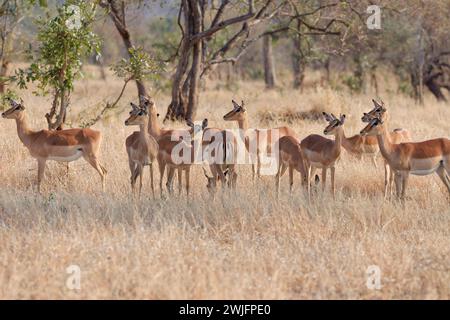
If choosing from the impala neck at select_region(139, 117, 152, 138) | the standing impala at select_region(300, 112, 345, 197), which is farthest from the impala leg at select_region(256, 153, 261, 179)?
the impala neck at select_region(139, 117, 152, 138)

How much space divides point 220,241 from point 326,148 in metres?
2.71

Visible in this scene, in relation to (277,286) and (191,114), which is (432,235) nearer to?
(277,286)

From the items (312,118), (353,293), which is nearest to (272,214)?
(353,293)

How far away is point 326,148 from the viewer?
29.4 ft

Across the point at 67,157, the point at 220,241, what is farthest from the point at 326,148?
the point at 67,157

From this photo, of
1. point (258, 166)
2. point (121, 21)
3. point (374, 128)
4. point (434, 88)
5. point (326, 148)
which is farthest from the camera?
point (434, 88)

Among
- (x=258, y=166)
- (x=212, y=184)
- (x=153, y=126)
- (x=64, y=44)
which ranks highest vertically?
(x=64, y=44)

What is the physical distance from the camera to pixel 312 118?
1543 centimetres

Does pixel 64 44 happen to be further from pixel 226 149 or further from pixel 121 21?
pixel 121 21

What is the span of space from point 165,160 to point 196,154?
384 mm

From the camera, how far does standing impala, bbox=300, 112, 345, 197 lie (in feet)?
29.0

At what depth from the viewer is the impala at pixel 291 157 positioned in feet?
30.0

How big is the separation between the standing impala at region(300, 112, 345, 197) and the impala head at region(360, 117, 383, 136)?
0.44 meters

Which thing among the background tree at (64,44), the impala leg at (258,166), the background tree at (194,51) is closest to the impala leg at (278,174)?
the impala leg at (258,166)
